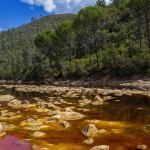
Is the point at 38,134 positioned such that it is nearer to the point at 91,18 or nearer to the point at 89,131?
the point at 89,131

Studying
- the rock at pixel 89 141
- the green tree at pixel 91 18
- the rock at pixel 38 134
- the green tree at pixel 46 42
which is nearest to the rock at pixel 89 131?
the rock at pixel 89 141

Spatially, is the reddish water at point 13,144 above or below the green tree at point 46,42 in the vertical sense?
below

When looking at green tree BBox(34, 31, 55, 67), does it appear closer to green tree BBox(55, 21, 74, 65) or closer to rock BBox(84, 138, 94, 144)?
green tree BBox(55, 21, 74, 65)

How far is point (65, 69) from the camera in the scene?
42.0 metres

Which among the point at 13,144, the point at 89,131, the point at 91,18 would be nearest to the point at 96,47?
the point at 91,18

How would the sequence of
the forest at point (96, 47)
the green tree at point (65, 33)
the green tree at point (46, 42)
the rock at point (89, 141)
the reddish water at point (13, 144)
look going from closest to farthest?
1. the reddish water at point (13, 144)
2. the rock at point (89, 141)
3. the forest at point (96, 47)
4. the green tree at point (65, 33)
5. the green tree at point (46, 42)

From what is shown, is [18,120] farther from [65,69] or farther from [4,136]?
[65,69]

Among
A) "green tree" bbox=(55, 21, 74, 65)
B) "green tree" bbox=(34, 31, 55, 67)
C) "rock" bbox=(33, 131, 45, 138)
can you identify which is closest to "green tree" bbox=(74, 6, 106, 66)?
"green tree" bbox=(55, 21, 74, 65)

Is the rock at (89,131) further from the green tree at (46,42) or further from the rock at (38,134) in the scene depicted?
the green tree at (46,42)

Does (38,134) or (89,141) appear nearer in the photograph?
(89,141)

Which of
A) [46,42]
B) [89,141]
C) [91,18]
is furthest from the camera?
[46,42]

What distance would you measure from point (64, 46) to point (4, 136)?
148ft

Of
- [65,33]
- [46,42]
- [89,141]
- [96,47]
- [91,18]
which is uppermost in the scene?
[91,18]

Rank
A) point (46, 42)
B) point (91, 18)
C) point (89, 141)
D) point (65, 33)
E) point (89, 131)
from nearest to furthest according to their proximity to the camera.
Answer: point (89, 141) < point (89, 131) < point (91, 18) < point (65, 33) < point (46, 42)
